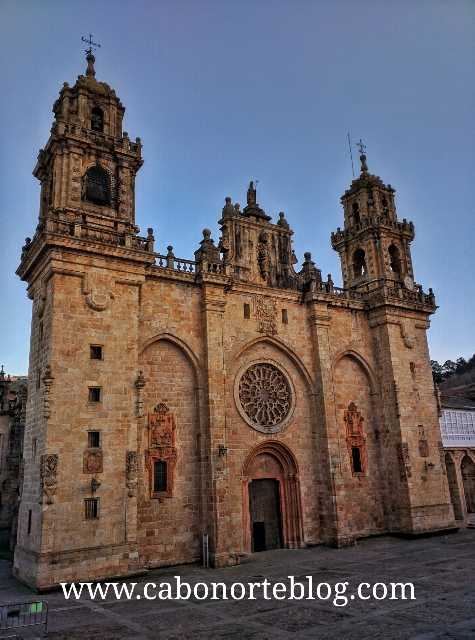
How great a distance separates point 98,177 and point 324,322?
13682 mm

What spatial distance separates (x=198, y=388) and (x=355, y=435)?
10045 mm

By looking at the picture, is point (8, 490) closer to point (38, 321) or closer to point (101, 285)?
point (38, 321)

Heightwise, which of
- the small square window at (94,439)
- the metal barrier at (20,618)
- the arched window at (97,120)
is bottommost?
the metal barrier at (20,618)

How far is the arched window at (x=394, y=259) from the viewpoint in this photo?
3225 centimetres

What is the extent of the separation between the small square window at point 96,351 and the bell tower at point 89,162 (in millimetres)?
5079

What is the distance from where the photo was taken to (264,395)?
24688 mm

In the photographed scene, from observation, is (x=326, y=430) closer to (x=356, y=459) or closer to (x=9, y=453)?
(x=356, y=459)

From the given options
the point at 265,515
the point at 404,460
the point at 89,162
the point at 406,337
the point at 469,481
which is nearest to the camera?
the point at 89,162

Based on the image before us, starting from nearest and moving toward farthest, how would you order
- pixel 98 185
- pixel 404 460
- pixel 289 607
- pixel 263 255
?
pixel 289 607
pixel 98 185
pixel 263 255
pixel 404 460

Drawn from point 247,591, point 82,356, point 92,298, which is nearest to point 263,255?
point 92,298

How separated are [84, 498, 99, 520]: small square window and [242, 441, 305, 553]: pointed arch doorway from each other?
24.4 feet

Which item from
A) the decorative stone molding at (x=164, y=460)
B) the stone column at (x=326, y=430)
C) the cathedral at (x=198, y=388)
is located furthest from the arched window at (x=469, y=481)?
the decorative stone molding at (x=164, y=460)

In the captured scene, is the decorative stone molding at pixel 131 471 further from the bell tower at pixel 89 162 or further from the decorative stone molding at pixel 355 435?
the decorative stone molding at pixel 355 435

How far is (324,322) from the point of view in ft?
88.4
